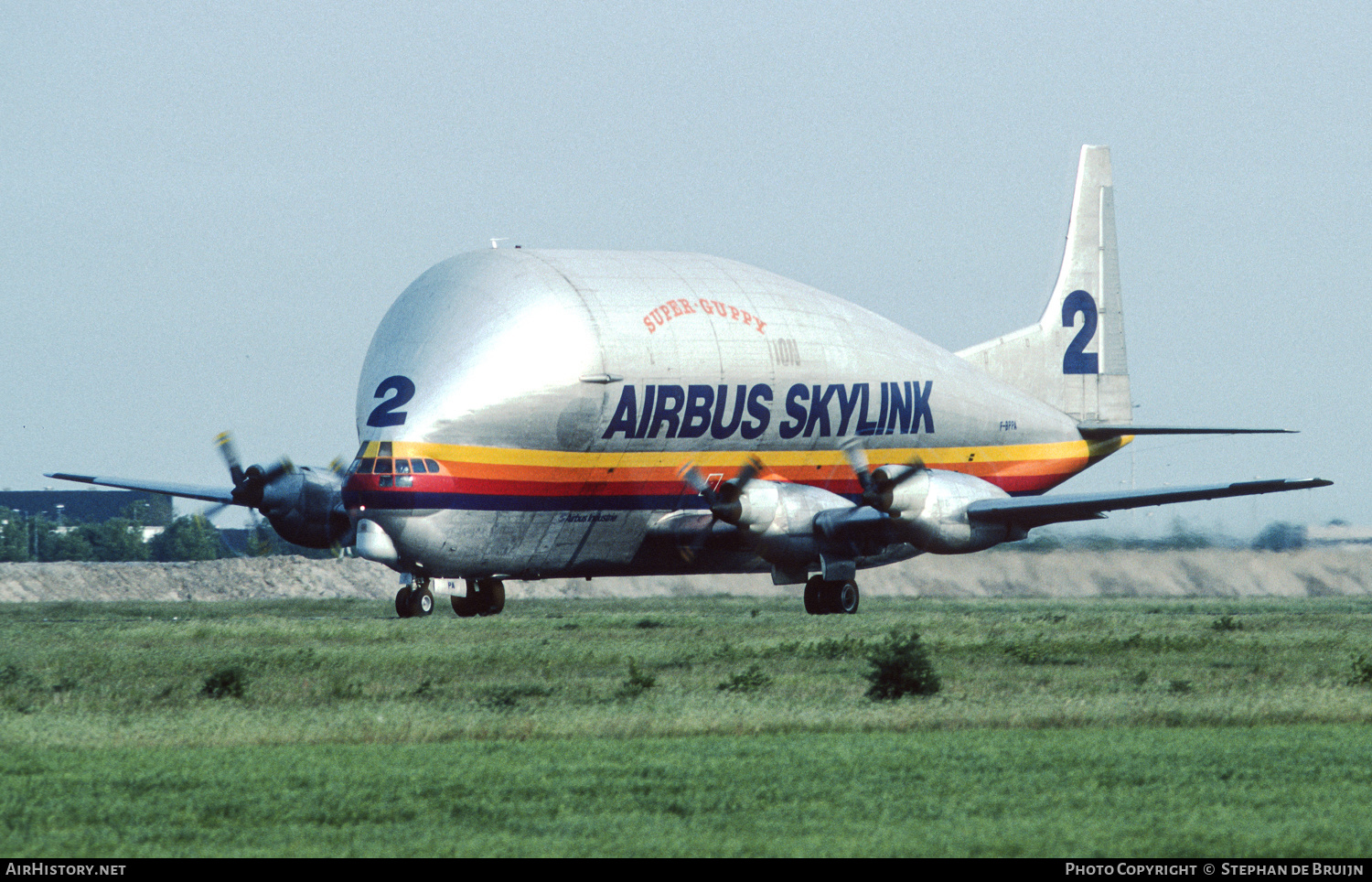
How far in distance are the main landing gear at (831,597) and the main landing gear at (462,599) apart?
697 centimetres

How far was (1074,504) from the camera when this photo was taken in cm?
3669

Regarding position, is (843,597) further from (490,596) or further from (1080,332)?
(1080,332)

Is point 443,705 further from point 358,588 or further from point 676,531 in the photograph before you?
point 358,588

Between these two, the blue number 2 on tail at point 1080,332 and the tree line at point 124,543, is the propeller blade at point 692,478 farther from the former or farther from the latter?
the tree line at point 124,543

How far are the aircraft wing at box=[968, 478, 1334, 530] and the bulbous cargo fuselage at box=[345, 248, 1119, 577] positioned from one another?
305 centimetres

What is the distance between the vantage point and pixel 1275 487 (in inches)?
1319

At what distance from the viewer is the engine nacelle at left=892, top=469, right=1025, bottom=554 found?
35.7 meters

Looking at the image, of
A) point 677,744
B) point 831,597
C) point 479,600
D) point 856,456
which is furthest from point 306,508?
point 677,744

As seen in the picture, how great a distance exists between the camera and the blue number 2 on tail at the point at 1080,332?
47.1 m

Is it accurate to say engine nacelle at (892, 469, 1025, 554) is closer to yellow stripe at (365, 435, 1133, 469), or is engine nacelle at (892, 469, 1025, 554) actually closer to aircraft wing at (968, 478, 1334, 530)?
aircraft wing at (968, 478, 1334, 530)

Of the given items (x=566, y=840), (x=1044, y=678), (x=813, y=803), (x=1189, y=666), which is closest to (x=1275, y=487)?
(x=1189, y=666)
